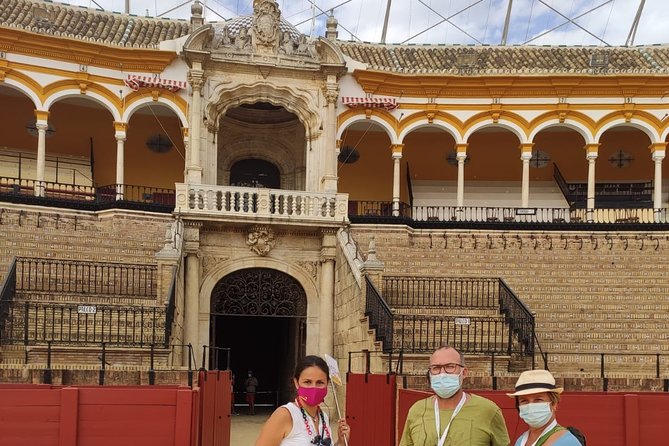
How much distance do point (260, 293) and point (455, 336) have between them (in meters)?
6.32

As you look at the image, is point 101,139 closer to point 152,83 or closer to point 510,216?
point 152,83

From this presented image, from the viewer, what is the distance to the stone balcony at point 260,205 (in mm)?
18734

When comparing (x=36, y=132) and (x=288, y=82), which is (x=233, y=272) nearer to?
(x=288, y=82)

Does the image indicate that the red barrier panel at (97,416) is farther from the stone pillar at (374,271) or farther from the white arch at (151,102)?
the white arch at (151,102)

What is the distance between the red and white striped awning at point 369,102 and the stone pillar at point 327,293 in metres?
4.85

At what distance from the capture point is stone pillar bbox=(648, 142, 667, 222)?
2248 cm

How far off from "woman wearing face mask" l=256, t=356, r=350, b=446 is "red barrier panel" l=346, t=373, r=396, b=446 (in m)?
5.21

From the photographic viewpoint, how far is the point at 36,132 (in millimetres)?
23750

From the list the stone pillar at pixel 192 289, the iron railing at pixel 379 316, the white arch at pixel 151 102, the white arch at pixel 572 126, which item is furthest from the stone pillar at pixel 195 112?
the white arch at pixel 572 126

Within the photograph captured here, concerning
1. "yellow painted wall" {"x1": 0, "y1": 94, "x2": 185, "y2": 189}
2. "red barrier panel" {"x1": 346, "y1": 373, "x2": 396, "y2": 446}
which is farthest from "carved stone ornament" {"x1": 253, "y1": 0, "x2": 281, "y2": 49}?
"red barrier panel" {"x1": 346, "y1": 373, "x2": 396, "y2": 446}

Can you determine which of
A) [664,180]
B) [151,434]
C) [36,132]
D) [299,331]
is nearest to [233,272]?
[299,331]

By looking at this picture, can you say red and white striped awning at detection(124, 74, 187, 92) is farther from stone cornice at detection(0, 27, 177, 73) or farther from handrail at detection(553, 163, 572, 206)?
handrail at detection(553, 163, 572, 206)

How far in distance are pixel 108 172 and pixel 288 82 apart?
23.4 ft

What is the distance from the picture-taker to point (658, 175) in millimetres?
23031
